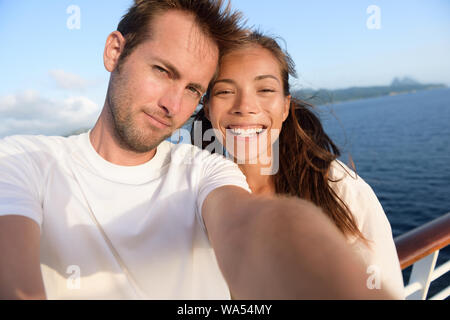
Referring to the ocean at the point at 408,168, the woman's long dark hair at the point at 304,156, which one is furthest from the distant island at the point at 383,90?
the woman's long dark hair at the point at 304,156

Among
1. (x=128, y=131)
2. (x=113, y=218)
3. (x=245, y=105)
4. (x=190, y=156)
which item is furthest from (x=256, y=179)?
(x=113, y=218)

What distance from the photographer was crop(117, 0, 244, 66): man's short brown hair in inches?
73.7

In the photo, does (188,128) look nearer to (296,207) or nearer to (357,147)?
(296,207)

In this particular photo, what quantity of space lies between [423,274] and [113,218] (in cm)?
198

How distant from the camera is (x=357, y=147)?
39062mm

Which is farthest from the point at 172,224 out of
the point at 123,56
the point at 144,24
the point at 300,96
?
the point at 300,96

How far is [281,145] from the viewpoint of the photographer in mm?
2689

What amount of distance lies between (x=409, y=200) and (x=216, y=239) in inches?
985

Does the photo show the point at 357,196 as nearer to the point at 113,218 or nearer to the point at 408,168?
the point at 113,218

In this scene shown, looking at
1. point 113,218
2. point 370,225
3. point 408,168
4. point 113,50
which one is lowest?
point 408,168

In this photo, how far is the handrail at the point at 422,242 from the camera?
61.7 inches

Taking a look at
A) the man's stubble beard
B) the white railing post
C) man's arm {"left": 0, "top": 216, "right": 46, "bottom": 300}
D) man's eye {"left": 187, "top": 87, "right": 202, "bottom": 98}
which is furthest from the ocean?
man's arm {"left": 0, "top": 216, "right": 46, "bottom": 300}

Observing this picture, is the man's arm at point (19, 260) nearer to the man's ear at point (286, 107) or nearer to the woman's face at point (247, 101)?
the woman's face at point (247, 101)
